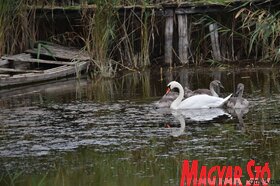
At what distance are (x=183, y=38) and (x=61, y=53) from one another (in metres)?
2.82

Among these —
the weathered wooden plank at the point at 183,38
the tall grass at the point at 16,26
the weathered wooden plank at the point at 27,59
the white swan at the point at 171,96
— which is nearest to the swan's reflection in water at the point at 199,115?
the white swan at the point at 171,96

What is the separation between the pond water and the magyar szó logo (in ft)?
0.30

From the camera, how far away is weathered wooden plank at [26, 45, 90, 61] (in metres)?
19.5

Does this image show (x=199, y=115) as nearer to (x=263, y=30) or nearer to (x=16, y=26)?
(x=263, y=30)

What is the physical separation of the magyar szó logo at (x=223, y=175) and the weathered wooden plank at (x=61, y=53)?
9867 millimetres

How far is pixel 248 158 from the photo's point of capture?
1012 centimetres

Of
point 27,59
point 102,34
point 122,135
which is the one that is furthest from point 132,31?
point 122,135

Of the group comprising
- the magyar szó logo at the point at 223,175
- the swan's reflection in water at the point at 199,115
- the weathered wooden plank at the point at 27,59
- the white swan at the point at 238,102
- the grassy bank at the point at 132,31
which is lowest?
the swan's reflection in water at the point at 199,115

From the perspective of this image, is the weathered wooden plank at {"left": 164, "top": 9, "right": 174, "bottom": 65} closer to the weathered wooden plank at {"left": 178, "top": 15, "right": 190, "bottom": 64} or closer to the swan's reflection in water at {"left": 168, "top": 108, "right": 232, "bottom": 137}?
the weathered wooden plank at {"left": 178, "top": 15, "right": 190, "bottom": 64}

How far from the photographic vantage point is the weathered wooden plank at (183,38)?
20.3 meters

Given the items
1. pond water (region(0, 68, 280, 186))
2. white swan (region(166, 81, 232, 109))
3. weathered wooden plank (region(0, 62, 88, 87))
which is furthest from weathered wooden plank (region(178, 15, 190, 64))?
white swan (region(166, 81, 232, 109))

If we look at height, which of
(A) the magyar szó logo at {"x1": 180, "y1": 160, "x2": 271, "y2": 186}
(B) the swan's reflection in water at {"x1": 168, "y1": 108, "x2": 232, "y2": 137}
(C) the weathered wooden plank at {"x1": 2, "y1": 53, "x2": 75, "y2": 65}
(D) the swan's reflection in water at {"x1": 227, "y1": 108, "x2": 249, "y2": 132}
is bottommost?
(B) the swan's reflection in water at {"x1": 168, "y1": 108, "x2": 232, "y2": 137}

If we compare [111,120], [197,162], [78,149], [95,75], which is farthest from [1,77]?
[197,162]

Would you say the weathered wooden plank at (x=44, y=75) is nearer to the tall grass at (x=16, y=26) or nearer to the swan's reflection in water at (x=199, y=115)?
the tall grass at (x=16, y=26)
